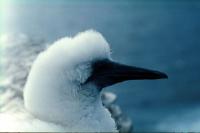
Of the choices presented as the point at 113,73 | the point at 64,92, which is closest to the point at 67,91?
the point at 64,92

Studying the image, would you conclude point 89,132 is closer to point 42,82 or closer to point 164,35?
point 42,82

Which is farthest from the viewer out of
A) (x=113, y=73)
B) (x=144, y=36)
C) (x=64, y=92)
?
(x=144, y=36)

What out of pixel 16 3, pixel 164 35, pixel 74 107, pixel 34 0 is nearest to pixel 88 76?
pixel 74 107

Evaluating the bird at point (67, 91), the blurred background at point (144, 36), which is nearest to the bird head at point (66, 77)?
the bird at point (67, 91)

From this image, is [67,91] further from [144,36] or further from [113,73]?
[144,36]

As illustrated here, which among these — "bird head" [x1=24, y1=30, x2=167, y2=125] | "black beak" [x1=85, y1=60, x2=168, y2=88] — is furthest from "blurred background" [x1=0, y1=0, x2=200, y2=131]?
"bird head" [x1=24, y1=30, x2=167, y2=125]

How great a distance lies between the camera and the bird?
3123 millimetres

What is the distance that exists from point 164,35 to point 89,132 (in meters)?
8.49

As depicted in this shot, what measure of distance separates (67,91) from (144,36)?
8.38 meters

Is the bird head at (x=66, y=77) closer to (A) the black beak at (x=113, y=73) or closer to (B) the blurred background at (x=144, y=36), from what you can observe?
(A) the black beak at (x=113, y=73)

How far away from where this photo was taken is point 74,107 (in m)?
3.22

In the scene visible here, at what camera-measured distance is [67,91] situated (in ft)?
10.5

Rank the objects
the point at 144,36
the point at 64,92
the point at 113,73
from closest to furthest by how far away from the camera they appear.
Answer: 1. the point at 64,92
2. the point at 113,73
3. the point at 144,36

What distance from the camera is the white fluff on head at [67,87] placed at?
3.13 metres
